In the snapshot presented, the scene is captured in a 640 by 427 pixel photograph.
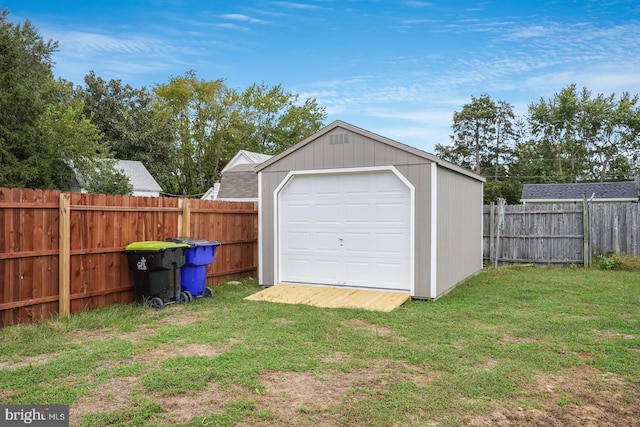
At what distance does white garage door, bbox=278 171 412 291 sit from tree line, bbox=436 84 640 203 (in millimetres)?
24844

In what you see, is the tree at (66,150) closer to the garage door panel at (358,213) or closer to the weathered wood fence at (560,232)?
the garage door panel at (358,213)

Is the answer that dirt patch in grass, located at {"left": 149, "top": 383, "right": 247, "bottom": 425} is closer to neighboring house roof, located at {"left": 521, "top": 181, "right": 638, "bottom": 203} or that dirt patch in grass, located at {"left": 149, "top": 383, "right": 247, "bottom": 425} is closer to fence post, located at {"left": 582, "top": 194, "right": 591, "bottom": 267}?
fence post, located at {"left": 582, "top": 194, "right": 591, "bottom": 267}

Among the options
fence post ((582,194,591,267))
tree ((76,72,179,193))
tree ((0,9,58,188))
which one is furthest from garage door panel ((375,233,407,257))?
tree ((76,72,179,193))

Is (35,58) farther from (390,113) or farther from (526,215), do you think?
(526,215)

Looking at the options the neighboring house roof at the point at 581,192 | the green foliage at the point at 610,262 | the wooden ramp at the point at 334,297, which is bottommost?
the wooden ramp at the point at 334,297

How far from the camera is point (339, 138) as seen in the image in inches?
334

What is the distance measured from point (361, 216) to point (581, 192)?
734 inches

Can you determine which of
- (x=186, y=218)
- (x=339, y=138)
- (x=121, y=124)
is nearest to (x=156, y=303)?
(x=186, y=218)

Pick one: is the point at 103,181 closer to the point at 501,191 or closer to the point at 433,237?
the point at 433,237

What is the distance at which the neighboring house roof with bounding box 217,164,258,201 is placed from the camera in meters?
22.2

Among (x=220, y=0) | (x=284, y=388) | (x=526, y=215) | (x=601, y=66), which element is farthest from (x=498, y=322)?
(x=601, y=66)

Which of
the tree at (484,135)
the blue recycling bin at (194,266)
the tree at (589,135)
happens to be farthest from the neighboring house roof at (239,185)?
the tree at (589,135)

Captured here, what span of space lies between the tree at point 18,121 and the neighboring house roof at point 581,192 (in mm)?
21841

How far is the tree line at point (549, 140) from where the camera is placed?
105 feet
